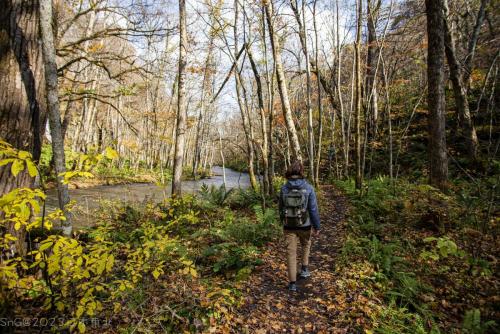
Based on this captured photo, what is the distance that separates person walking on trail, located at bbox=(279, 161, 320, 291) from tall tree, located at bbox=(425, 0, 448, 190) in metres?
4.72

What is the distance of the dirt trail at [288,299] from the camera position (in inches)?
143

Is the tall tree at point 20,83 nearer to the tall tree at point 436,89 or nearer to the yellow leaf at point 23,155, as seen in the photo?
the yellow leaf at point 23,155

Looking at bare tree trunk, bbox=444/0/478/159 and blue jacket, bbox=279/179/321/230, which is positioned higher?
bare tree trunk, bbox=444/0/478/159

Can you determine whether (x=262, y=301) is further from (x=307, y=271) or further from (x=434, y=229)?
(x=434, y=229)

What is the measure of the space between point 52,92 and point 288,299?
517cm

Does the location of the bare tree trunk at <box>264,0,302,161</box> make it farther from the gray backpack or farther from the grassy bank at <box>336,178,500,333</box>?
the gray backpack

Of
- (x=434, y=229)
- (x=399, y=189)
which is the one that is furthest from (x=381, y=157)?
(x=434, y=229)

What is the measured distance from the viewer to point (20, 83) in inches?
153

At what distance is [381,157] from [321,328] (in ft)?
53.8

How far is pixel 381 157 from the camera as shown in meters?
17.7

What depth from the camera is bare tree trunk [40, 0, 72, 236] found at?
4.13m

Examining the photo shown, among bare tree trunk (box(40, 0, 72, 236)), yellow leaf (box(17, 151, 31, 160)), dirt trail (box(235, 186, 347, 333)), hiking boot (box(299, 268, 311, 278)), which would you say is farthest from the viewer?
hiking boot (box(299, 268, 311, 278))

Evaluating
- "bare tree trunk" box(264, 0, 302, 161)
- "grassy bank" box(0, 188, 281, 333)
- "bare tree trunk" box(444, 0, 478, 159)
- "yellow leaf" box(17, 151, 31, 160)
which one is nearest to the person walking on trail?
"grassy bank" box(0, 188, 281, 333)

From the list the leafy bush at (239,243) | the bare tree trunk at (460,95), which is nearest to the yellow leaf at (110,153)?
the leafy bush at (239,243)
